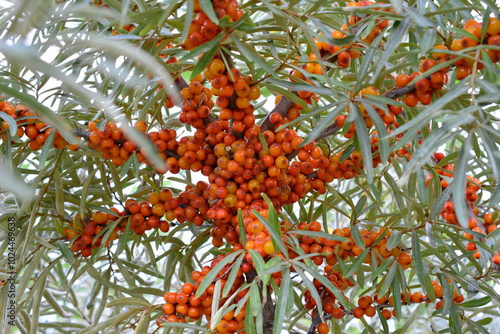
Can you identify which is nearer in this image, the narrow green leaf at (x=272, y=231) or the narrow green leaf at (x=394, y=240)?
the narrow green leaf at (x=272, y=231)

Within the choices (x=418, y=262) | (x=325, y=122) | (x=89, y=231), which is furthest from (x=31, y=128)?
(x=418, y=262)

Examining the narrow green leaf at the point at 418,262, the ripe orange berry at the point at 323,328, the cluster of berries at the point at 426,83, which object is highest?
the cluster of berries at the point at 426,83

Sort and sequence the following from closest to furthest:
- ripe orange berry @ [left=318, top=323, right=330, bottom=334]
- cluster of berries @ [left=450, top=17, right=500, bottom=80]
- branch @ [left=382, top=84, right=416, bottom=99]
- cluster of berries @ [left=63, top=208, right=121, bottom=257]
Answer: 1. cluster of berries @ [left=450, top=17, right=500, bottom=80]
2. branch @ [left=382, top=84, right=416, bottom=99]
3. ripe orange berry @ [left=318, top=323, right=330, bottom=334]
4. cluster of berries @ [left=63, top=208, right=121, bottom=257]

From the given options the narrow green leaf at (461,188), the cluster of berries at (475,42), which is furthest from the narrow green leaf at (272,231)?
the cluster of berries at (475,42)

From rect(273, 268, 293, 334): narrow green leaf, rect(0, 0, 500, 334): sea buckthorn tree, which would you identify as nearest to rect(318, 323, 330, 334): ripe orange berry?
rect(0, 0, 500, 334): sea buckthorn tree

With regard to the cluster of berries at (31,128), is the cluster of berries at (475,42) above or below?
below

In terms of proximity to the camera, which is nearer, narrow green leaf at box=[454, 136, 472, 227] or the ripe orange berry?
narrow green leaf at box=[454, 136, 472, 227]

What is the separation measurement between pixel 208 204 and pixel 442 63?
580mm

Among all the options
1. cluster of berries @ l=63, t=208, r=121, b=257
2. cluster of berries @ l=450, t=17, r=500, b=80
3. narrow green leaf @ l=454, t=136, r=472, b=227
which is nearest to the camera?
narrow green leaf @ l=454, t=136, r=472, b=227

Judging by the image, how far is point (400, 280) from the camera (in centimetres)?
97

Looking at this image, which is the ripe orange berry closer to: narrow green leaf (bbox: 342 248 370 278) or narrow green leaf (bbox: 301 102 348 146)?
narrow green leaf (bbox: 342 248 370 278)

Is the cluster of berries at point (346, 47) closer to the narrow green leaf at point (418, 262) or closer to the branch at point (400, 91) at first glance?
the branch at point (400, 91)

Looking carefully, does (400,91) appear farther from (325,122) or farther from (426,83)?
(325,122)

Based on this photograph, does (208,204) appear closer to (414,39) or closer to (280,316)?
(280,316)
